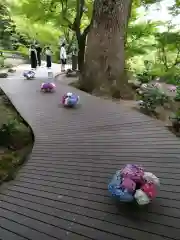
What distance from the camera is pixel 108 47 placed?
9.00m

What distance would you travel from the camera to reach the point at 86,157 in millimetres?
4734

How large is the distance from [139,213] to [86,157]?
66.0 inches

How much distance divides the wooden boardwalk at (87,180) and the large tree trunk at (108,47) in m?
2.25

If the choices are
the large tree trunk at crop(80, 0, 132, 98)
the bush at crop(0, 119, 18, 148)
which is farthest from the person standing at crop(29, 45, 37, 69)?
the bush at crop(0, 119, 18, 148)

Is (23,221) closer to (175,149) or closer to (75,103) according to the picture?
(175,149)

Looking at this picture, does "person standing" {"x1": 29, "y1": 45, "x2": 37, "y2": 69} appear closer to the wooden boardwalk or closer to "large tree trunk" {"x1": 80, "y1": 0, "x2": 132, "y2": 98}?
"large tree trunk" {"x1": 80, "y1": 0, "x2": 132, "y2": 98}

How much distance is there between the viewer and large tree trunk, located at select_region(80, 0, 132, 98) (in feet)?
28.7

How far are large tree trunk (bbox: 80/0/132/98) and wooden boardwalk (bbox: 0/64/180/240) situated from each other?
225 cm

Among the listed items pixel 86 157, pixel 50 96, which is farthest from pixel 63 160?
pixel 50 96

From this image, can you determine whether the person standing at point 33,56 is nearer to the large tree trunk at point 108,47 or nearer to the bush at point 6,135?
the large tree trunk at point 108,47

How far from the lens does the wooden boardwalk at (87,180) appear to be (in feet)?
10.0

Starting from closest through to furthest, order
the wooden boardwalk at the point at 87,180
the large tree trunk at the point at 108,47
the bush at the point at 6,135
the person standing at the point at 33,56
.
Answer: the wooden boardwalk at the point at 87,180
the bush at the point at 6,135
the large tree trunk at the point at 108,47
the person standing at the point at 33,56

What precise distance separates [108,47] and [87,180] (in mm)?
5811

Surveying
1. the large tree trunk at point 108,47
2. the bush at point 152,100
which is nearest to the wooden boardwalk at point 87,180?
the bush at point 152,100
